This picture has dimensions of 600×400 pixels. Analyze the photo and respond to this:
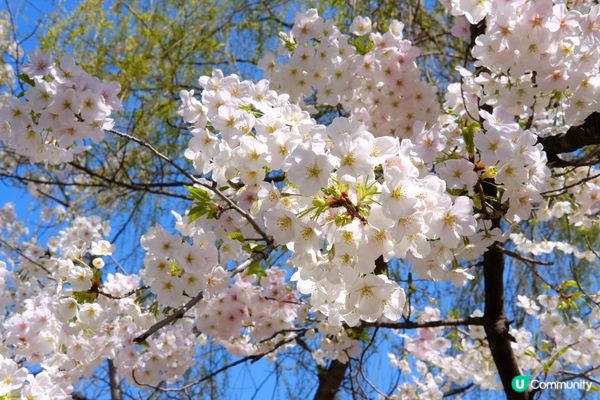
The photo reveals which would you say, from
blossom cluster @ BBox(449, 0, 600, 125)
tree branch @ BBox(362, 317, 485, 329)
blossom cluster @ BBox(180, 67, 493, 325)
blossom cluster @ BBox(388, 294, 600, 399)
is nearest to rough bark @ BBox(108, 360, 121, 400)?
blossom cluster @ BBox(388, 294, 600, 399)

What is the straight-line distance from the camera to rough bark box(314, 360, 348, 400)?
13.2 feet

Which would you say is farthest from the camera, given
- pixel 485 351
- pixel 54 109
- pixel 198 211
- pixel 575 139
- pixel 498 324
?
pixel 485 351

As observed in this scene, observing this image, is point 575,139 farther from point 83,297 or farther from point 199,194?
point 83,297

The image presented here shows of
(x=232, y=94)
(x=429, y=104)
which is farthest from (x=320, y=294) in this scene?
(x=429, y=104)

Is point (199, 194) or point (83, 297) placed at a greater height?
point (199, 194)

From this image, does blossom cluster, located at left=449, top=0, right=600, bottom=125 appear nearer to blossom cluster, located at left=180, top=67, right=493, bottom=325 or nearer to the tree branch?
blossom cluster, located at left=180, top=67, right=493, bottom=325

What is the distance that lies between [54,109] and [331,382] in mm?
2976

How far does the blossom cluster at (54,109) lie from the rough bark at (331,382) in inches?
→ 109

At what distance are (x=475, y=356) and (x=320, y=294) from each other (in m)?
2.49

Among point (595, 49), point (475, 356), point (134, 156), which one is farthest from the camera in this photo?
point (134, 156)

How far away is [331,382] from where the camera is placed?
4066 mm

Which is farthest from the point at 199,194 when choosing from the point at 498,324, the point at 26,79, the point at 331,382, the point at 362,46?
the point at 331,382

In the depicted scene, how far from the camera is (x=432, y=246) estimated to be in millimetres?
1361

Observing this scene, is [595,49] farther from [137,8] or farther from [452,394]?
[137,8]
